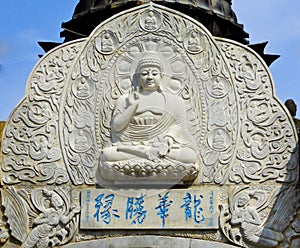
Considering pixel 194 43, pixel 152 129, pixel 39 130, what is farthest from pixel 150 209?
pixel 194 43

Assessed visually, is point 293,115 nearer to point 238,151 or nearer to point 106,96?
point 238,151

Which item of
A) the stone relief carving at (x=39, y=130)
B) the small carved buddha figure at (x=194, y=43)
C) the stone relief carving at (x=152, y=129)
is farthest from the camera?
the small carved buddha figure at (x=194, y=43)

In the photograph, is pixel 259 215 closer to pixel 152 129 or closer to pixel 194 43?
pixel 152 129

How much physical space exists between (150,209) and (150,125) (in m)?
1.10

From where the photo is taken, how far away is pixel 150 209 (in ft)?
40.9

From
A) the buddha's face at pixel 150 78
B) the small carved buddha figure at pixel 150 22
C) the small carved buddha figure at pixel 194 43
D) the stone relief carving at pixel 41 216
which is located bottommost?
the stone relief carving at pixel 41 216

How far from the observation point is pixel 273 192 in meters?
12.5

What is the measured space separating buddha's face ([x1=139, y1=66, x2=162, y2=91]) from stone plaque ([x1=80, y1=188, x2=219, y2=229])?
138 centimetres

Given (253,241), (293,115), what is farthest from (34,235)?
(293,115)

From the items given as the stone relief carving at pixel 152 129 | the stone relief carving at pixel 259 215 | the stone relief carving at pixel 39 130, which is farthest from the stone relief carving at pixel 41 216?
the stone relief carving at pixel 259 215

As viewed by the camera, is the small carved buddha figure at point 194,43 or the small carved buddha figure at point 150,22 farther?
the small carved buddha figure at point 150,22

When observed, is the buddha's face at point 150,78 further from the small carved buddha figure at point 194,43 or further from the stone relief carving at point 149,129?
the small carved buddha figure at point 194,43

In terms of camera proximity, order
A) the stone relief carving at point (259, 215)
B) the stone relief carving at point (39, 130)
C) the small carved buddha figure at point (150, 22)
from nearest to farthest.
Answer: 1. the stone relief carving at point (259, 215)
2. the stone relief carving at point (39, 130)
3. the small carved buddha figure at point (150, 22)

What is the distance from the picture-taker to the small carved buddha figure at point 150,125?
1260 centimetres
